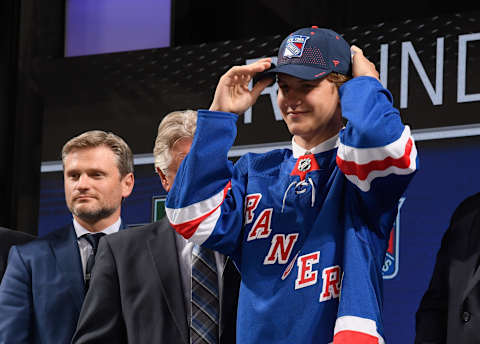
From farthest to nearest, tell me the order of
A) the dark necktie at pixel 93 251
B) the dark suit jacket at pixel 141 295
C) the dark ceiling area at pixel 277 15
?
the dark ceiling area at pixel 277 15 → the dark necktie at pixel 93 251 → the dark suit jacket at pixel 141 295

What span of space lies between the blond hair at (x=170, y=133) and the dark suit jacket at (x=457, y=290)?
88 cm

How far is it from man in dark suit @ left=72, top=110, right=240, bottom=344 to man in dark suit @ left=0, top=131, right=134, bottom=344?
277 millimetres

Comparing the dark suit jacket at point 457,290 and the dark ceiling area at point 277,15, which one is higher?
the dark ceiling area at point 277,15

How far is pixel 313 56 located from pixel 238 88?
0.24 m

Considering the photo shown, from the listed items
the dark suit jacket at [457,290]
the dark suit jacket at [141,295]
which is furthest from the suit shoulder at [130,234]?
the dark suit jacket at [457,290]

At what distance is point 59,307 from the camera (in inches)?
104

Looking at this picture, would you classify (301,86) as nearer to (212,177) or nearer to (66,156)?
(212,177)

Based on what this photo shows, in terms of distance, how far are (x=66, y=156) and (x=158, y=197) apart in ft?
2.43

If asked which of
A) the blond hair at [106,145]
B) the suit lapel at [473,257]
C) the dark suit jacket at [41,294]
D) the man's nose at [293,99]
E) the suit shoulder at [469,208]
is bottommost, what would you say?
the dark suit jacket at [41,294]

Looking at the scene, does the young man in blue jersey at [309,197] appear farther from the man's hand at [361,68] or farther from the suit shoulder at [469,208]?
the suit shoulder at [469,208]

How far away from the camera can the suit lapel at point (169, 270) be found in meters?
2.27

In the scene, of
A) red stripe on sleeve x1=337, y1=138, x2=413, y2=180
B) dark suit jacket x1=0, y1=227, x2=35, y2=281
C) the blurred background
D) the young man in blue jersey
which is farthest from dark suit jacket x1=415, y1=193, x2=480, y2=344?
dark suit jacket x1=0, y1=227, x2=35, y2=281

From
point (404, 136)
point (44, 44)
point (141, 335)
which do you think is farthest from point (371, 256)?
point (44, 44)

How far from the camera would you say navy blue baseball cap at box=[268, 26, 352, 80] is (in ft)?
6.59
